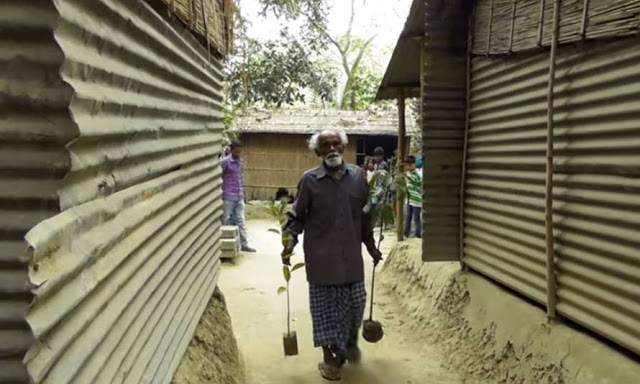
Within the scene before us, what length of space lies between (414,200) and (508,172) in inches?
190

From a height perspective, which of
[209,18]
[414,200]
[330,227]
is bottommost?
[414,200]

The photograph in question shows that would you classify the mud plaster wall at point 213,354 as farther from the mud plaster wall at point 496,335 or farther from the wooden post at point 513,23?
the wooden post at point 513,23

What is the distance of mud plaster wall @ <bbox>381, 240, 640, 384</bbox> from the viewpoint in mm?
3293

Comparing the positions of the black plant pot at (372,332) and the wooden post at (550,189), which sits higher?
the wooden post at (550,189)

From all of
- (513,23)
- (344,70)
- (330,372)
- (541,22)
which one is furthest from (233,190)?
(344,70)

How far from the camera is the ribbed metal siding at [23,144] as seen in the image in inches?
54.7

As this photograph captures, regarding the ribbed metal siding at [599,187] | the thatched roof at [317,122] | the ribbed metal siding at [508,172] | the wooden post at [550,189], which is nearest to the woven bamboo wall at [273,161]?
the thatched roof at [317,122]

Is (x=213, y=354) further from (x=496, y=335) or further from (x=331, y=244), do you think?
(x=496, y=335)

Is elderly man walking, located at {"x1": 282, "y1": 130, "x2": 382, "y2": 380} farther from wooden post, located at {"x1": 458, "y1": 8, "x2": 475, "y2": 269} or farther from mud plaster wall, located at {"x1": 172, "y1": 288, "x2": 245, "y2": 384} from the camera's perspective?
wooden post, located at {"x1": 458, "y1": 8, "x2": 475, "y2": 269}

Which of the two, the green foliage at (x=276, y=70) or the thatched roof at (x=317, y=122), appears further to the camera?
the thatched roof at (x=317, y=122)

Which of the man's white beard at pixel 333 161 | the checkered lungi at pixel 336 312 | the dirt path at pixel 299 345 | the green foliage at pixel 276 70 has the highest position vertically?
the green foliage at pixel 276 70

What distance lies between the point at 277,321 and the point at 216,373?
2.59 metres

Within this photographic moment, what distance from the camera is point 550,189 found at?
3.74 metres

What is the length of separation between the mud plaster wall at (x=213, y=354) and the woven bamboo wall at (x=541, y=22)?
10.1 ft
